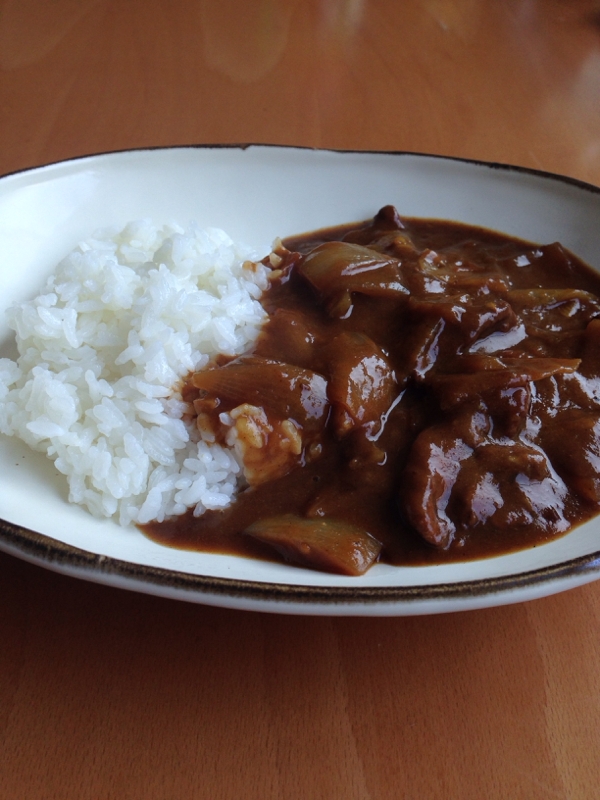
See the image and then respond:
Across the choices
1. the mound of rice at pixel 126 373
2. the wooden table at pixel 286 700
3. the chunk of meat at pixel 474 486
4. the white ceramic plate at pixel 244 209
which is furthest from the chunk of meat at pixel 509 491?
the mound of rice at pixel 126 373

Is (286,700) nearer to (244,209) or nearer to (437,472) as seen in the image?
(437,472)

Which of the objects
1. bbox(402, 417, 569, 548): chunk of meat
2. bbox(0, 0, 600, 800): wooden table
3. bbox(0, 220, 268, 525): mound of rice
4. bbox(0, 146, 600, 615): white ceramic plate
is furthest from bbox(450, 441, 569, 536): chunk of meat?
bbox(0, 220, 268, 525): mound of rice

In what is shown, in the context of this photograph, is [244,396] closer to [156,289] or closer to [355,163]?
[156,289]

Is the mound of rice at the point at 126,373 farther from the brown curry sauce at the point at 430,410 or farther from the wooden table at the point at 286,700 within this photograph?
the wooden table at the point at 286,700

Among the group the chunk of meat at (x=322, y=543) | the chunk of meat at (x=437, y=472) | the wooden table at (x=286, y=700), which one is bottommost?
the wooden table at (x=286, y=700)

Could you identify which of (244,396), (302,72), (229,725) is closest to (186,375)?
(244,396)

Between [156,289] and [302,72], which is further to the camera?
[302,72]
